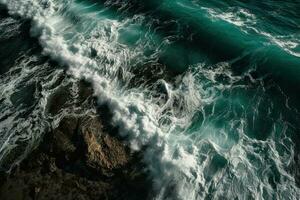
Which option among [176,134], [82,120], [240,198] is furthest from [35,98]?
[240,198]

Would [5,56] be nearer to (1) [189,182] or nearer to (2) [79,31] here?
(2) [79,31]

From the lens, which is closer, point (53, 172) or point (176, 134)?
point (53, 172)

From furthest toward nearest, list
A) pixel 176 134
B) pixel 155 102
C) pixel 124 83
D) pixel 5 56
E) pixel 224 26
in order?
pixel 224 26 < pixel 5 56 < pixel 124 83 < pixel 155 102 < pixel 176 134

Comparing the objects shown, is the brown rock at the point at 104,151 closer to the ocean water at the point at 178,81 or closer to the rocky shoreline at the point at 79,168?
the rocky shoreline at the point at 79,168

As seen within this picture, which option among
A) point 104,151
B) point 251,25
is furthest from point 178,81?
point 251,25

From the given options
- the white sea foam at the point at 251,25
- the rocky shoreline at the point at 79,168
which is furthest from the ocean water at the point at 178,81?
the rocky shoreline at the point at 79,168

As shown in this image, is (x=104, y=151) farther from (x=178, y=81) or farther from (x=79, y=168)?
(x=178, y=81)

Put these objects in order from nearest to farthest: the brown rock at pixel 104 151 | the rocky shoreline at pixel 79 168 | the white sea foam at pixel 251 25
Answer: the rocky shoreline at pixel 79 168, the brown rock at pixel 104 151, the white sea foam at pixel 251 25
